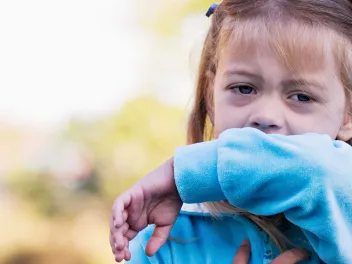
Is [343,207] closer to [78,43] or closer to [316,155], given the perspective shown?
[316,155]

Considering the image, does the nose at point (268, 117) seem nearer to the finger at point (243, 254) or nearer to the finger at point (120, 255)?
the finger at point (243, 254)

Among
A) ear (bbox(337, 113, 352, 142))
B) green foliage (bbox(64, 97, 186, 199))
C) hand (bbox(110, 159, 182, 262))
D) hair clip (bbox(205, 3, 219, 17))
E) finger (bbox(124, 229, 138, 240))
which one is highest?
hair clip (bbox(205, 3, 219, 17))

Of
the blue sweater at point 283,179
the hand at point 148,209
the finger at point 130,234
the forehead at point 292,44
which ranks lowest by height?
the finger at point 130,234

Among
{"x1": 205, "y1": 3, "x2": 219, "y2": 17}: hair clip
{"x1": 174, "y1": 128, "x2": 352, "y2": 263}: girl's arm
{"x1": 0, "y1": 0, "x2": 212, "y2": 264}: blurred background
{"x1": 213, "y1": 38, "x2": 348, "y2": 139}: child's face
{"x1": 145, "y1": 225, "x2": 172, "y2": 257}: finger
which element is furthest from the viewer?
{"x1": 0, "y1": 0, "x2": 212, "y2": 264}: blurred background

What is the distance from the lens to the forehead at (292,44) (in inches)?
67.8

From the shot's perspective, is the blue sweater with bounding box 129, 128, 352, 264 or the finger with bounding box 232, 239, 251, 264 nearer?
the blue sweater with bounding box 129, 128, 352, 264

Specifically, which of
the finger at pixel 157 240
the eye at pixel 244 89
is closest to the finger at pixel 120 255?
the finger at pixel 157 240

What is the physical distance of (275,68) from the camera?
1713 millimetres

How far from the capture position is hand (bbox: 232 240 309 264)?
167 cm

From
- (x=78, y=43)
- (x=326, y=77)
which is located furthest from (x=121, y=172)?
(x=326, y=77)

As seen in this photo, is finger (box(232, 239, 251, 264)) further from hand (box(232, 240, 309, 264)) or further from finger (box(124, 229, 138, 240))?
finger (box(124, 229, 138, 240))

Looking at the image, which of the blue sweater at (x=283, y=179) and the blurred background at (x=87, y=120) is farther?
the blurred background at (x=87, y=120)

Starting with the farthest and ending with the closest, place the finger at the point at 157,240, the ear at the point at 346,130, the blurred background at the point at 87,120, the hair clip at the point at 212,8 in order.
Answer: the blurred background at the point at 87,120 → the hair clip at the point at 212,8 → the ear at the point at 346,130 → the finger at the point at 157,240

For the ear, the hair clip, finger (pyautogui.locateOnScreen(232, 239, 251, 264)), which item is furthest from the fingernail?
the hair clip
